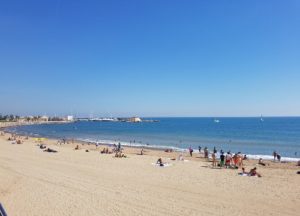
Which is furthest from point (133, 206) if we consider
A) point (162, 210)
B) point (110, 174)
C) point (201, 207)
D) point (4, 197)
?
point (110, 174)

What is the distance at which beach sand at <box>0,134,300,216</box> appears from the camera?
11.6 metres

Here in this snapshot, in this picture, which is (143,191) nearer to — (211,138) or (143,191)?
(143,191)

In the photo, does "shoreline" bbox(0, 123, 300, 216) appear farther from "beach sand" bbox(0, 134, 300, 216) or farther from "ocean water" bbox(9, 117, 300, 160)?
"ocean water" bbox(9, 117, 300, 160)

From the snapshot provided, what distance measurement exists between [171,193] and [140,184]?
2.40m

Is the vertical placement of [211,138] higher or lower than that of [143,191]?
lower

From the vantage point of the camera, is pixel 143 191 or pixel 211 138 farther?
pixel 211 138

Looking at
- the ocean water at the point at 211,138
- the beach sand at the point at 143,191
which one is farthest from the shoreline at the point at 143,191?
the ocean water at the point at 211,138

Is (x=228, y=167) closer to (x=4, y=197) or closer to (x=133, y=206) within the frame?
(x=133, y=206)

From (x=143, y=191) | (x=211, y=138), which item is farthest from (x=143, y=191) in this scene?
(x=211, y=138)

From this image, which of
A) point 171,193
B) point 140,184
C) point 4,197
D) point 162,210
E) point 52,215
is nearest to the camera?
point 52,215

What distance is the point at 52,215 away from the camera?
10.7 metres

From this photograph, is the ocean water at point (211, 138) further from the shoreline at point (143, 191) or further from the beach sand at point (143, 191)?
the beach sand at point (143, 191)

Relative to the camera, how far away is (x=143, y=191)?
1437 cm

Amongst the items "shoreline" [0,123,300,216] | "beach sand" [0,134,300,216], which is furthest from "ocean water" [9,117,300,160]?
"beach sand" [0,134,300,216]
